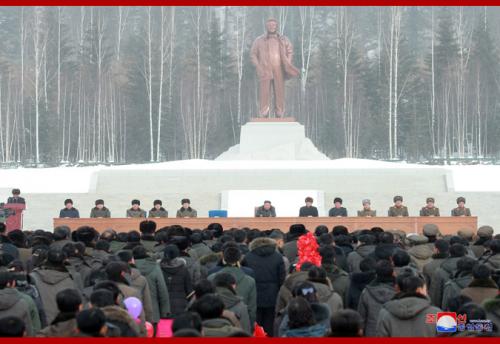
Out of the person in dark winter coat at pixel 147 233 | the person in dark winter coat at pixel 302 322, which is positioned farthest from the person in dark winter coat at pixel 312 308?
the person in dark winter coat at pixel 147 233

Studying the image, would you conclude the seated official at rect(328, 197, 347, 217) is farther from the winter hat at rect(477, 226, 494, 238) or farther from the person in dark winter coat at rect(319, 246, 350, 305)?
the person in dark winter coat at rect(319, 246, 350, 305)

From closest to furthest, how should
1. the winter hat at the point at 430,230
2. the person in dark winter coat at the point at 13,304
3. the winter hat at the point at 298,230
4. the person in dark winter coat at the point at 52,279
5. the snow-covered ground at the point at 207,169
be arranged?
the person in dark winter coat at the point at 13,304
the person in dark winter coat at the point at 52,279
the winter hat at the point at 430,230
the winter hat at the point at 298,230
the snow-covered ground at the point at 207,169

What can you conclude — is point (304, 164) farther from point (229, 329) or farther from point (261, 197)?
point (229, 329)

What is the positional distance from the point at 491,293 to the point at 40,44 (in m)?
43.4

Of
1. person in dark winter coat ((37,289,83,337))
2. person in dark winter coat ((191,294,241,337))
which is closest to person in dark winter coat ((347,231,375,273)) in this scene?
person in dark winter coat ((191,294,241,337))

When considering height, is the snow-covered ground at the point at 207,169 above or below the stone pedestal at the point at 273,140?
below

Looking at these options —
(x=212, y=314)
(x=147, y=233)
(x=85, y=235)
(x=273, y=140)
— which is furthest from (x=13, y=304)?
(x=273, y=140)

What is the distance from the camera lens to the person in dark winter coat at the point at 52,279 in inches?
275

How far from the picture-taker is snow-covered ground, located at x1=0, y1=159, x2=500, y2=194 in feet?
77.5

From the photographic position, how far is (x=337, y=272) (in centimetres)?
736

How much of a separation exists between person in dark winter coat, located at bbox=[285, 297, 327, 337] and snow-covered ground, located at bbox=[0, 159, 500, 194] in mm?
18141

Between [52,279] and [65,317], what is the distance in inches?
83.6

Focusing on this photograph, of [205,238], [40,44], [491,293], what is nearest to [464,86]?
[40,44]

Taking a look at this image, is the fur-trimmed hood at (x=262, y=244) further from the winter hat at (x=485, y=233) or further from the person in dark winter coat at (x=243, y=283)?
the winter hat at (x=485, y=233)
